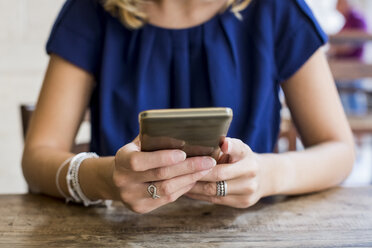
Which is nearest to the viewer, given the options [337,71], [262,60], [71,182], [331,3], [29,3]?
[71,182]

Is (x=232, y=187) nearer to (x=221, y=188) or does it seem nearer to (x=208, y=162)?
(x=221, y=188)

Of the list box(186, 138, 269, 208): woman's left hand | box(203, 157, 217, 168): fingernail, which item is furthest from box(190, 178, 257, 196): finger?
box(203, 157, 217, 168): fingernail

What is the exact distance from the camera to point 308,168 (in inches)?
32.7

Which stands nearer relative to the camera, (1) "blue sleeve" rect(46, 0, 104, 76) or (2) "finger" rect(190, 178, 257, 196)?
(2) "finger" rect(190, 178, 257, 196)

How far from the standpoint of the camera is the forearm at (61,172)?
28.2 inches

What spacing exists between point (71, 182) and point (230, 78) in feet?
1.47

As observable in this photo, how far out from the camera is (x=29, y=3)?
2.57 meters

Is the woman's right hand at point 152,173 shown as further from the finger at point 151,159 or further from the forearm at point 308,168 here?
the forearm at point 308,168

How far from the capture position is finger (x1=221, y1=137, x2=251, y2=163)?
59 centimetres

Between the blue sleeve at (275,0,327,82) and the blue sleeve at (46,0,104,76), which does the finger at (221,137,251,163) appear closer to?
the blue sleeve at (275,0,327,82)

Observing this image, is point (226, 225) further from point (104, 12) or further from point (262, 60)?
point (104, 12)

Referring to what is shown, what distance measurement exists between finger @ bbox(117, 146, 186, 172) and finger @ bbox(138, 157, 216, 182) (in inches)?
0.9

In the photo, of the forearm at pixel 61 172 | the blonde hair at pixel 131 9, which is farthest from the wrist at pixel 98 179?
the blonde hair at pixel 131 9

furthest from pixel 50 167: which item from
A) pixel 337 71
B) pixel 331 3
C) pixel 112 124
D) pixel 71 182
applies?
pixel 331 3
